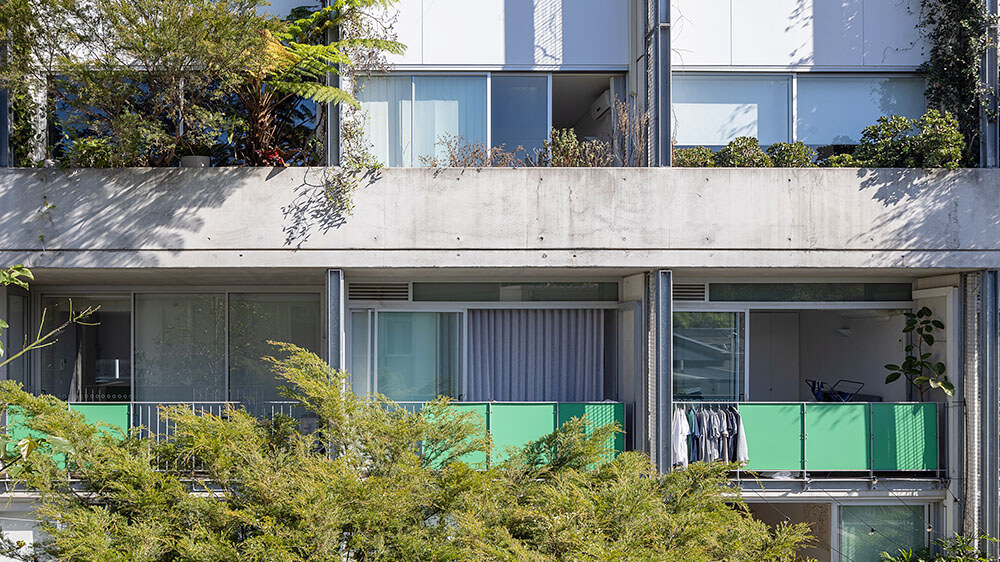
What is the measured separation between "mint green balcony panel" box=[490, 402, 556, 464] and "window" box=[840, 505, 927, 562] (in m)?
4.24

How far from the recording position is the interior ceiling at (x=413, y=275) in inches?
355

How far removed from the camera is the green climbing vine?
361 inches

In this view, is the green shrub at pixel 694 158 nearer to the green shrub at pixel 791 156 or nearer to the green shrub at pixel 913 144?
the green shrub at pixel 791 156

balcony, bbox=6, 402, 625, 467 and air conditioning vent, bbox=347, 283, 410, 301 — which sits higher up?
air conditioning vent, bbox=347, 283, 410, 301

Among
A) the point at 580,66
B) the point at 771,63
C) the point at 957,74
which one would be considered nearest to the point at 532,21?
the point at 580,66

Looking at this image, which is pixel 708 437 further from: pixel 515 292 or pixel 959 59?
pixel 959 59

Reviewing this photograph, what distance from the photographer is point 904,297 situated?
398 inches

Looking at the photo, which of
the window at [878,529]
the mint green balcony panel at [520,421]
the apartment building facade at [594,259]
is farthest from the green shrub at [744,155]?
the window at [878,529]

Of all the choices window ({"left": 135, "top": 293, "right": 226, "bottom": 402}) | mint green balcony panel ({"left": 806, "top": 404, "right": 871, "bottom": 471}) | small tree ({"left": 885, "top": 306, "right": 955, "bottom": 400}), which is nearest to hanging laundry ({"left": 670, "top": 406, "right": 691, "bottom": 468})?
mint green balcony panel ({"left": 806, "top": 404, "right": 871, "bottom": 471})

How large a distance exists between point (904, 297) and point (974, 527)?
314cm

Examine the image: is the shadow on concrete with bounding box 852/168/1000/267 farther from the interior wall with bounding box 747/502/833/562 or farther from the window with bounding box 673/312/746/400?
the interior wall with bounding box 747/502/833/562

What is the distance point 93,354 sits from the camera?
11.0 metres

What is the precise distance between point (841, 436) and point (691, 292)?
2690 mm

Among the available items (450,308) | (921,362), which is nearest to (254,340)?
(450,308)
